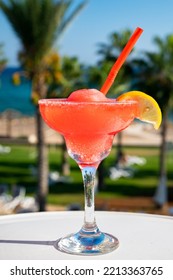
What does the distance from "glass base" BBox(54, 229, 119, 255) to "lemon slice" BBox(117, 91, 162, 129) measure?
18.7 inches

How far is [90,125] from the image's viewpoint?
1779 millimetres

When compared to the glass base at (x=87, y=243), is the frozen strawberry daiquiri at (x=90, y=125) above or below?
above

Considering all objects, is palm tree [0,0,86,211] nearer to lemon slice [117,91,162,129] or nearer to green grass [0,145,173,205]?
green grass [0,145,173,205]

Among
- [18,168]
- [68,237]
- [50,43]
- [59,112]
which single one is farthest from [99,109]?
[18,168]

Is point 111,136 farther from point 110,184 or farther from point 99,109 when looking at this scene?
point 110,184

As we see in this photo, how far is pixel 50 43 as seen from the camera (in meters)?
15.1

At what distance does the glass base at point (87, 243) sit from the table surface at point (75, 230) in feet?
0.09

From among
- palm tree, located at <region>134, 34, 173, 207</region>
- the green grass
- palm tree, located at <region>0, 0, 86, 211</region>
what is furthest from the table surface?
the green grass

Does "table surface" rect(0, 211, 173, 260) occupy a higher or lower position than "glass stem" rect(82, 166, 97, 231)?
lower

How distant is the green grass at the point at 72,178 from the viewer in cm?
2422

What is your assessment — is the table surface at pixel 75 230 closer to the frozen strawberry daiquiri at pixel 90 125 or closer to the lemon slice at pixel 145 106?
the frozen strawberry daiquiri at pixel 90 125

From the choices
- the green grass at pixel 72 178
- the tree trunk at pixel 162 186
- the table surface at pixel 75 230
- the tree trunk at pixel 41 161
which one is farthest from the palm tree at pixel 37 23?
the table surface at pixel 75 230

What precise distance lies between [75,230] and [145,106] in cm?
56

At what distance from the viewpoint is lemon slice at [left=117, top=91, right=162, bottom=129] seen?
1.89 metres
